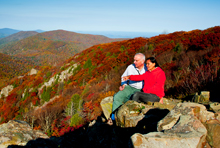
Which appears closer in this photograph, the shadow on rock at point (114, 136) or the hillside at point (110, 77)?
the shadow on rock at point (114, 136)

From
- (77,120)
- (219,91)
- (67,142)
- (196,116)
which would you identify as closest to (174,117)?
(196,116)

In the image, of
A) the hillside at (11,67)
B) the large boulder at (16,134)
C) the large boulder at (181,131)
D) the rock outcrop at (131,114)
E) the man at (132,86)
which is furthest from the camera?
the hillside at (11,67)

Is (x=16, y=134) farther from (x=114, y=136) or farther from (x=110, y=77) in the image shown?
(x=110, y=77)

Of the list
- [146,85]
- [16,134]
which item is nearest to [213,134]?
[146,85]

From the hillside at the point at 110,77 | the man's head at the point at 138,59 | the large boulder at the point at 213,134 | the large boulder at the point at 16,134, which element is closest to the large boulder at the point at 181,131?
the large boulder at the point at 213,134

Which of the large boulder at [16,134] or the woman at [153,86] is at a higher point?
the woman at [153,86]

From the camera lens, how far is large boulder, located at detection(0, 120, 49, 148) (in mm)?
4145

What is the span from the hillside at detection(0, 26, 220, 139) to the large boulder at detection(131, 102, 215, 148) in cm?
287

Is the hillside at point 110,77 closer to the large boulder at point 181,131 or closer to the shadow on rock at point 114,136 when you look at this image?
the shadow on rock at point 114,136

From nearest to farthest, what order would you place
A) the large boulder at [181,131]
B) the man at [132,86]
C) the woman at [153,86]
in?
the large boulder at [181,131] → the woman at [153,86] → the man at [132,86]

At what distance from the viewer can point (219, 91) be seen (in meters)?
4.40

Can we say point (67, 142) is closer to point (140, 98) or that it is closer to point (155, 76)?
point (140, 98)

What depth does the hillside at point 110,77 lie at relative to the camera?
6238mm

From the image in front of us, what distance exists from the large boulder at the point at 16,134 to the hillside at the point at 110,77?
3.54 m
